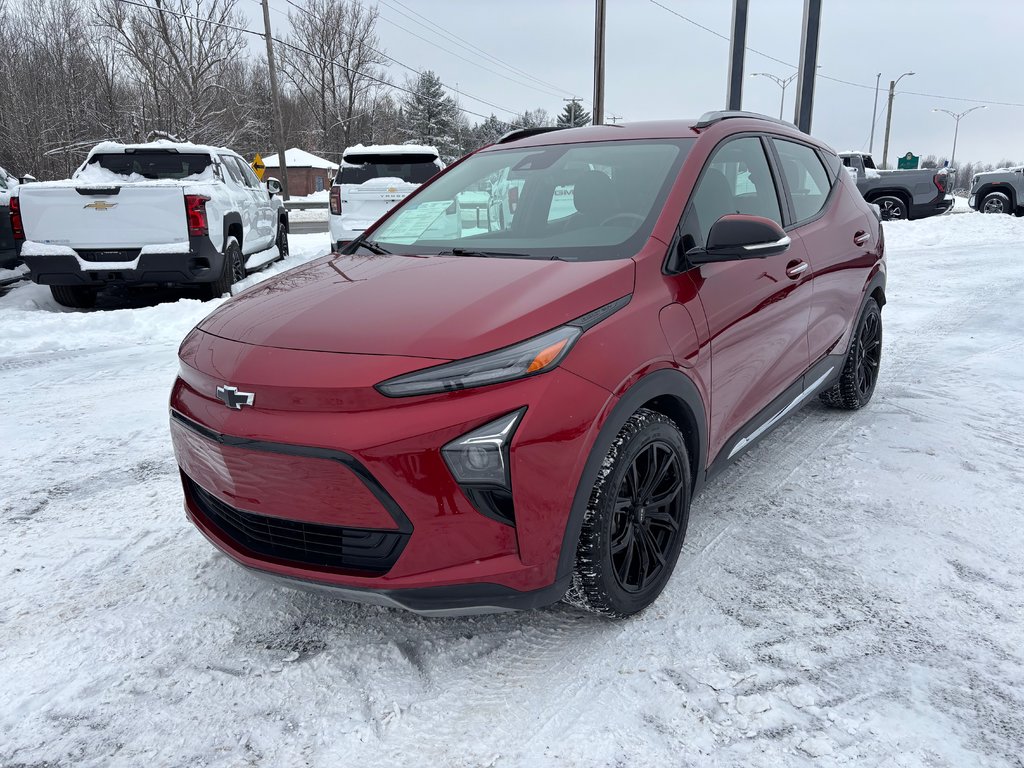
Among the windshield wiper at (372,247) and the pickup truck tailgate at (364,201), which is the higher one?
the pickup truck tailgate at (364,201)

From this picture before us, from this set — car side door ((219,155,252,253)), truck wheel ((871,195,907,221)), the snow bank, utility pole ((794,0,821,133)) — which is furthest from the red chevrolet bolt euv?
utility pole ((794,0,821,133))

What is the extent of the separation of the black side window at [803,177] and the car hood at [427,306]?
1782mm

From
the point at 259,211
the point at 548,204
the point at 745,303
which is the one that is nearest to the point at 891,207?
the point at 259,211

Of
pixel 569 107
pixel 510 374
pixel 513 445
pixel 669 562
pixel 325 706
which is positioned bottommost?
pixel 325 706

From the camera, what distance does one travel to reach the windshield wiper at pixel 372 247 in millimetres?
3189

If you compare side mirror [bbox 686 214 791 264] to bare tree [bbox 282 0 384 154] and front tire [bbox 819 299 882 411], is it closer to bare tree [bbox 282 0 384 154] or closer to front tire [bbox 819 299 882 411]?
front tire [bbox 819 299 882 411]

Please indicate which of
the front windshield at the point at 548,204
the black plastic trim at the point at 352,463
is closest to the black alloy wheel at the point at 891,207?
the front windshield at the point at 548,204

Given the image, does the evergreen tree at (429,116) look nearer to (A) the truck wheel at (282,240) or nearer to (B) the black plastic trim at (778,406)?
(A) the truck wheel at (282,240)

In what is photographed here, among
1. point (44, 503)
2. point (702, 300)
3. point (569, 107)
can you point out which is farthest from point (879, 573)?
point (569, 107)

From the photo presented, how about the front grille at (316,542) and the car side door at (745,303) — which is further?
the car side door at (745,303)

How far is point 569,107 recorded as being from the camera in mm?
66188

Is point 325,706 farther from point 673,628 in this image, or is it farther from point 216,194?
point 216,194

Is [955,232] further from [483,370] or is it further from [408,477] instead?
[408,477]

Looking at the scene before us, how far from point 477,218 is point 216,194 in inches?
249
